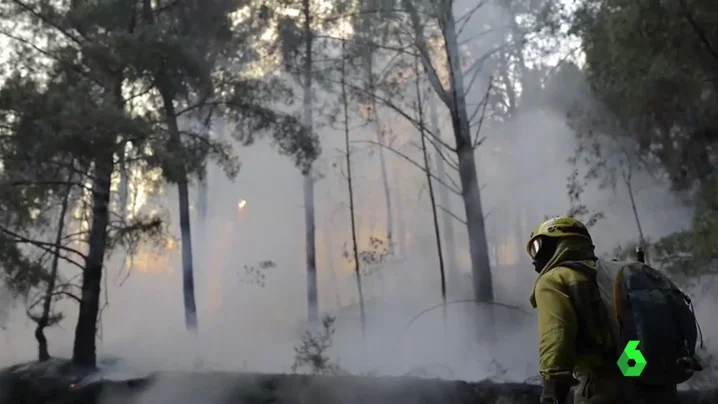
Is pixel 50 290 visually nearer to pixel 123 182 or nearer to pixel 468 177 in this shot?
pixel 123 182

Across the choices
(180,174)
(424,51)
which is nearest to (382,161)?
(424,51)

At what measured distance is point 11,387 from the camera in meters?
8.73

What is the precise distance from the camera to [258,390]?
7.82 m

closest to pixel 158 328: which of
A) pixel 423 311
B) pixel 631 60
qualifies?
pixel 423 311

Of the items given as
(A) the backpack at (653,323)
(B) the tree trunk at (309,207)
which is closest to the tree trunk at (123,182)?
(B) the tree trunk at (309,207)

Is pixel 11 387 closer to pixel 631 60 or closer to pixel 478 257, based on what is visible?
pixel 478 257

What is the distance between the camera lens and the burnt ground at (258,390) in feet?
23.2

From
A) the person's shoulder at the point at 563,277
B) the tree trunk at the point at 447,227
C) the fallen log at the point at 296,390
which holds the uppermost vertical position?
the tree trunk at the point at 447,227

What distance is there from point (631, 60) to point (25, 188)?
700 cm

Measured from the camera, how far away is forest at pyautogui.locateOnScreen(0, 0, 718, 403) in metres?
7.53

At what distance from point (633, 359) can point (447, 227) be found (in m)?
11.4

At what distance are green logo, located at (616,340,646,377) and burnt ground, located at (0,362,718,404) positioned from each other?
191 inches

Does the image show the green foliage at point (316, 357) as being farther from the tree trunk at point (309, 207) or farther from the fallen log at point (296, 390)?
the tree trunk at point (309, 207)

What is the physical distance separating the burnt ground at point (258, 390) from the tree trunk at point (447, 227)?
337cm
